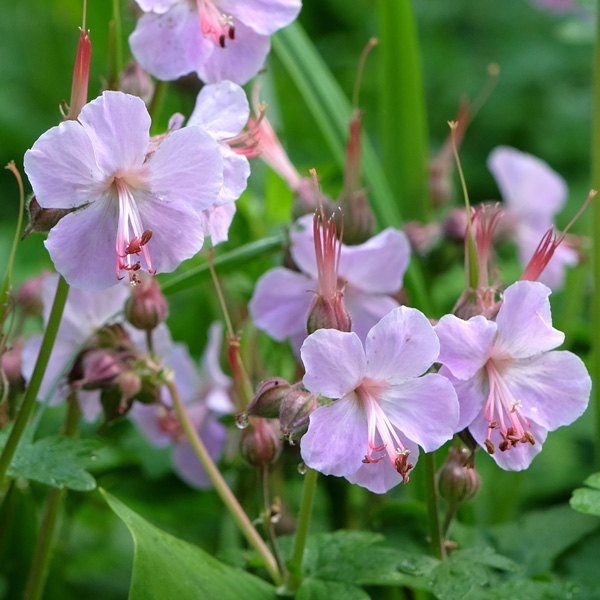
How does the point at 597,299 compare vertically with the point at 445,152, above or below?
below

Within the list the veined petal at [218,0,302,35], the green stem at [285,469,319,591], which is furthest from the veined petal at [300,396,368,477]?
the veined petal at [218,0,302,35]

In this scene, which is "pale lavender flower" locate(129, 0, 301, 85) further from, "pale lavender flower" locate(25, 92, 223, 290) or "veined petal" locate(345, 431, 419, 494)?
"veined petal" locate(345, 431, 419, 494)

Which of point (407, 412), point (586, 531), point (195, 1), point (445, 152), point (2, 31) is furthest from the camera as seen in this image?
point (2, 31)

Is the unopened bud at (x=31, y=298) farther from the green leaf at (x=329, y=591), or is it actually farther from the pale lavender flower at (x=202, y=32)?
the green leaf at (x=329, y=591)

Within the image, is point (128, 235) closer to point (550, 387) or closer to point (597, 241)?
point (550, 387)

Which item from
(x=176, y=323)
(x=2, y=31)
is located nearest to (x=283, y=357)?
(x=176, y=323)

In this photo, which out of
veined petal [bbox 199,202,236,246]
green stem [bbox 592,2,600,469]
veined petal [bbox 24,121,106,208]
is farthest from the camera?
green stem [bbox 592,2,600,469]

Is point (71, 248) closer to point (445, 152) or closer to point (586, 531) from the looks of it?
point (586, 531)
